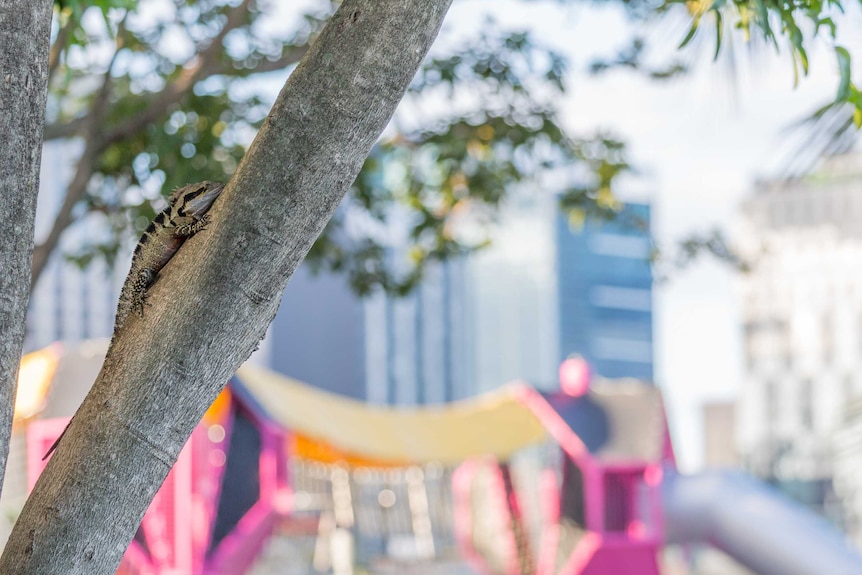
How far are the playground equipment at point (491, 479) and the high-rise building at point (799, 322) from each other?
3415 cm

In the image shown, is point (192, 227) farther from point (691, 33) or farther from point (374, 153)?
point (374, 153)

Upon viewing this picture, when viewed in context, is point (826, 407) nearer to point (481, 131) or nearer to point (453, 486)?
point (453, 486)

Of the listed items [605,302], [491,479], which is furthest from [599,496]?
[605,302]

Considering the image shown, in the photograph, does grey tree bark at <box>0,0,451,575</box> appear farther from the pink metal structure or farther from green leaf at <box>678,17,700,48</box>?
the pink metal structure

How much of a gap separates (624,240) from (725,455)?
28210 millimetres

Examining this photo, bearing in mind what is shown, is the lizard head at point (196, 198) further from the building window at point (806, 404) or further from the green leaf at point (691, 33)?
the building window at point (806, 404)

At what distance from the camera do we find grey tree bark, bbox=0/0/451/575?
1761mm

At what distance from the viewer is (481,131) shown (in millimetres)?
6355

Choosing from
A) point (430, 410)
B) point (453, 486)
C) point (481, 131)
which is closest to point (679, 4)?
point (481, 131)

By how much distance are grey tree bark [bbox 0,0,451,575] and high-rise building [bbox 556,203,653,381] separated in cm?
6629

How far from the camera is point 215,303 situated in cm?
177

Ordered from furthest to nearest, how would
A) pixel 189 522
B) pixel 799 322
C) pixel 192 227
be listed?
pixel 799 322, pixel 189 522, pixel 192 227

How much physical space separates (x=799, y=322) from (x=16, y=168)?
48.4 meters

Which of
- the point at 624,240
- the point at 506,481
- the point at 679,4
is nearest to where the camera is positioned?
the point at 679,4
